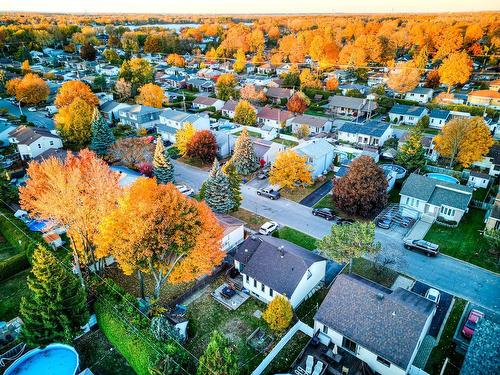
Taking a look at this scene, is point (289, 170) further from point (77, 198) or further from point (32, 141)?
point (32, 141)

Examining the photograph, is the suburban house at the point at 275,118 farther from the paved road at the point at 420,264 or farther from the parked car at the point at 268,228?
the parked car at the point at 268,228

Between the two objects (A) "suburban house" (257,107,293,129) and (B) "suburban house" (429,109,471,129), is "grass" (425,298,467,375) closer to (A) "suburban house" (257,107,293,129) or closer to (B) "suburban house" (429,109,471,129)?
(A) "suburban house" (257,107,293,129)

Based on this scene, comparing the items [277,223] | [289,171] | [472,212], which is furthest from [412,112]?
[277,223]

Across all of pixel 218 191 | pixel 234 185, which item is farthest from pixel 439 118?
pixel 218 191

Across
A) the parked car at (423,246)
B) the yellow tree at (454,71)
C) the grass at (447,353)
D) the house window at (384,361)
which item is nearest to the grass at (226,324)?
the house window at (384,361)

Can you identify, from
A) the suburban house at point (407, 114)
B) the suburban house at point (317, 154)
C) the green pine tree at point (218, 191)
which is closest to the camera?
the green pine tree at point (218, 191)
